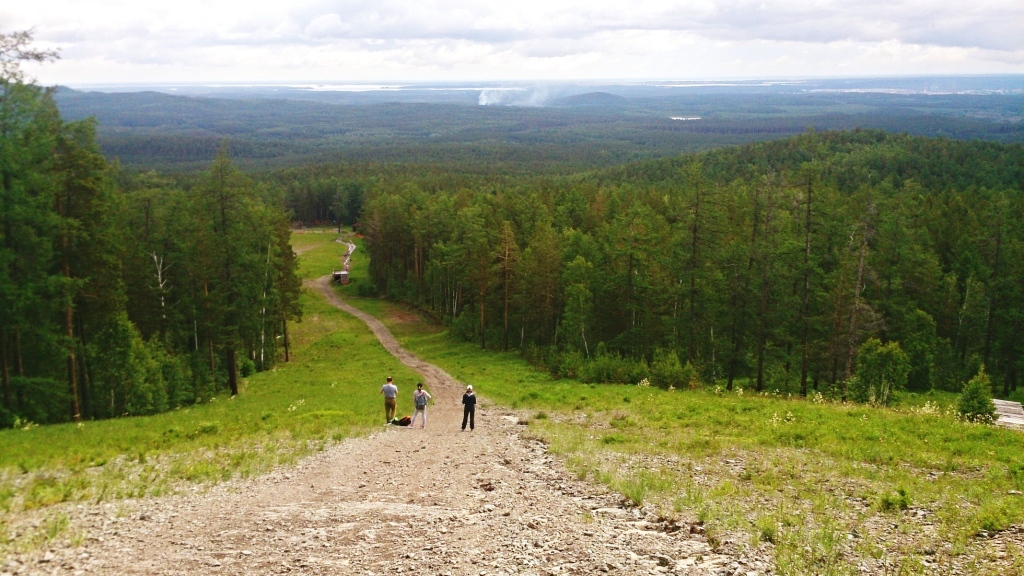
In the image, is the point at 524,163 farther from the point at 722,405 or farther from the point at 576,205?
the point at 722,405

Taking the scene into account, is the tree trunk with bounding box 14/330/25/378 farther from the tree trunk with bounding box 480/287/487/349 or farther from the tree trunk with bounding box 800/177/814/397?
the tree trunk with bounding box 800/177/814/397

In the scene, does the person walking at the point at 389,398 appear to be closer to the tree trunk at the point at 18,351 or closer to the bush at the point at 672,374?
the bush at the point at 672,374

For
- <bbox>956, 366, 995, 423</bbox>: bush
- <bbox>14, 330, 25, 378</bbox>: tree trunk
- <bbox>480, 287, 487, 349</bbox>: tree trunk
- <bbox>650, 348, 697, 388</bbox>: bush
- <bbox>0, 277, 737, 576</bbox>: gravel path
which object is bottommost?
<bbox>480, 287, 487, 349</bbox>: tree trunk

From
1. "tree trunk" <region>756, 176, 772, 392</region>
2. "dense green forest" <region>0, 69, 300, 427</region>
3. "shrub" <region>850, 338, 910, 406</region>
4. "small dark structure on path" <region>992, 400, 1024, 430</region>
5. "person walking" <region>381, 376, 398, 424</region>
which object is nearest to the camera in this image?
"dense green forest" <region>0, 69, 300, 427</region>

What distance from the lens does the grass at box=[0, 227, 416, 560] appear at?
45.3 feet

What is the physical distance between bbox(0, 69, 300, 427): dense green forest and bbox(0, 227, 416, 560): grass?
3.37m

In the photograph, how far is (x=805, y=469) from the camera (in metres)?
15.7

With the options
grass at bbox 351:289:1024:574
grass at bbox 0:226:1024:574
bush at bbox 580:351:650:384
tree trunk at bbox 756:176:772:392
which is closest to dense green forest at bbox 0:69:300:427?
grass at bbox 0:226:1024:574

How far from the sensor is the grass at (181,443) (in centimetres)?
1380

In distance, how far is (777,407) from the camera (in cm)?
2419

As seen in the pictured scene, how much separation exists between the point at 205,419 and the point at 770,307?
3050 centimetres

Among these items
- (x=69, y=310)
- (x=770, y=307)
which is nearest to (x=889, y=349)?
(x=770, y=307)

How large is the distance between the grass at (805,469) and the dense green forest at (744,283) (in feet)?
24.3

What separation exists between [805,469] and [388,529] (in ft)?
34.8
